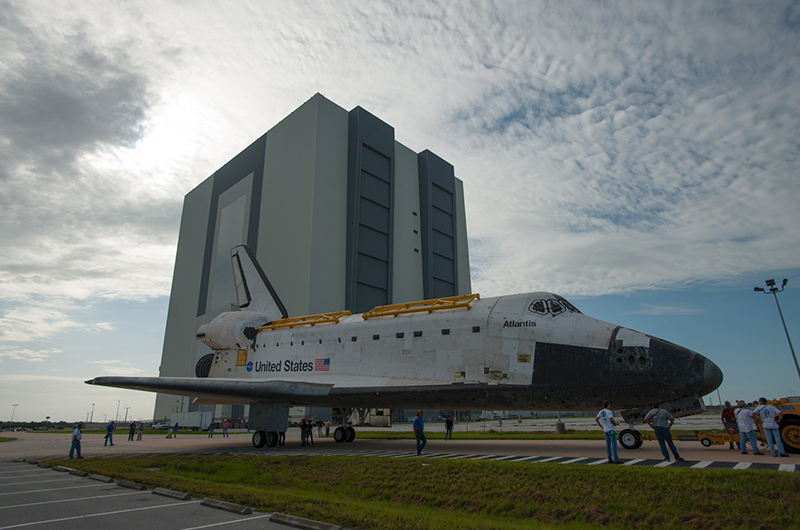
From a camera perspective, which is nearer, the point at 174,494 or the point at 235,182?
the point at 174,494

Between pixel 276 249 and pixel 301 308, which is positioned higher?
pixel 276 249

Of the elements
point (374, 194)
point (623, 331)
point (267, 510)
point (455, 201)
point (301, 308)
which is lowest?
point (267, 510)

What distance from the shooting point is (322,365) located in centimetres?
1301

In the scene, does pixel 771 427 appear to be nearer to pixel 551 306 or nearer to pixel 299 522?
pixel 551 306

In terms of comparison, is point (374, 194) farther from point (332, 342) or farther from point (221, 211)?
point (332, 342)

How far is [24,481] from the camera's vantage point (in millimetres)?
8141

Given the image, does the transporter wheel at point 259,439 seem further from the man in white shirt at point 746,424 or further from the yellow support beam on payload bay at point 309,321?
the man in white shirt at point 746,424

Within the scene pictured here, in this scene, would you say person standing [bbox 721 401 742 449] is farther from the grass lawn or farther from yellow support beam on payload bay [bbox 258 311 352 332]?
yellow support beam on payload bay [bbox 258 311 352 332]

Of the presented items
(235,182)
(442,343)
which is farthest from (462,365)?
(235,182)

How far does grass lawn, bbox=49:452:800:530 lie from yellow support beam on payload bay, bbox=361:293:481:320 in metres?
4.43

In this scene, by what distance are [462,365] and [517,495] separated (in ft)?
16.0

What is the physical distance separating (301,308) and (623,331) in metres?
25.1

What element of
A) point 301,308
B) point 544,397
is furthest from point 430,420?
point 544,397

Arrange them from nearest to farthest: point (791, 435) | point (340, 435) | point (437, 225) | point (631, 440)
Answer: point (791, 435) → point (631, 440) → point (340, 435) → point (437, 225)
